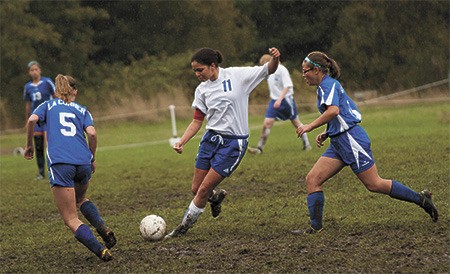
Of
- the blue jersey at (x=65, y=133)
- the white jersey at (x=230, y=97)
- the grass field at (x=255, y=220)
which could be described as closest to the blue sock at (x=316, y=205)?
the grass field at (x=255, y=220)

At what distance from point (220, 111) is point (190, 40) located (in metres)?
30.7

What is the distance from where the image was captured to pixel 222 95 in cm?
887

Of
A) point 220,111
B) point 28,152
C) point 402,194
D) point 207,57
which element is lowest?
point 402,194

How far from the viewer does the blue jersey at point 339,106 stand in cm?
829

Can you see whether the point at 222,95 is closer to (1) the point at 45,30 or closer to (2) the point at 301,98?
(2) the point at 301,98

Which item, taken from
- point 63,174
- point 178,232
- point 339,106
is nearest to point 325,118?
point 339,106

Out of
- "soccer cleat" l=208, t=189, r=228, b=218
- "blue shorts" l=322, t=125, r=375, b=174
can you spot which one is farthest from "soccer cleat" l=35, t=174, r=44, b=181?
"blue shorts" l=322, t=125, r=375, b=174

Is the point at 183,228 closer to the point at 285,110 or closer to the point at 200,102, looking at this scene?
the point at 200,102

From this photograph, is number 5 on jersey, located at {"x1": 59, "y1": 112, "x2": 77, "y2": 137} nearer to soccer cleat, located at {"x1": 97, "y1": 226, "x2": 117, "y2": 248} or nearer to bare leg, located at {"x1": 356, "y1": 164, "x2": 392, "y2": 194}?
soccer cleat, located at {"x1": 97, "y1": 226, "x2": 117, "y2": 248}

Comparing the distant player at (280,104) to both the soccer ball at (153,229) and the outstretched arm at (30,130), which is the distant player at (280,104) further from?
the outstretched arm at (30,130)

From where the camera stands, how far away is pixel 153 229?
9.03 meters

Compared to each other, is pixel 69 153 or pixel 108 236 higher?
pixel 69 153

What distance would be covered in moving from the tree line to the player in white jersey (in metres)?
24.3

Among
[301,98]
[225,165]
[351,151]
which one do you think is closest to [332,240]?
[351,151]
